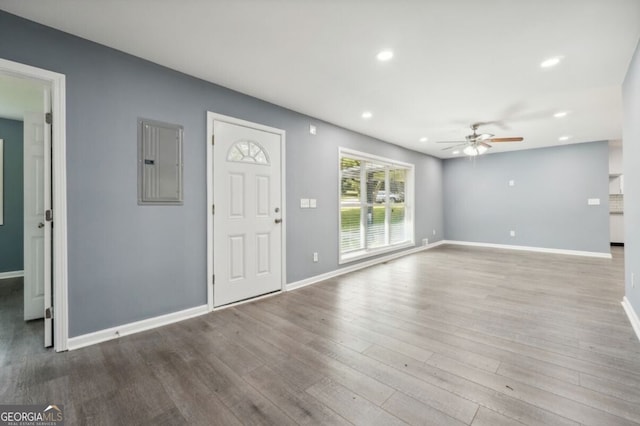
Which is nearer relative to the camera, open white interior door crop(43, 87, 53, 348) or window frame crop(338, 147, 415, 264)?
open white interior door crop(43, 87, 53, 348)

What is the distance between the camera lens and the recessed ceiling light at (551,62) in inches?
99.3

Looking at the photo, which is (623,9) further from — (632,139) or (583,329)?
(583,329)

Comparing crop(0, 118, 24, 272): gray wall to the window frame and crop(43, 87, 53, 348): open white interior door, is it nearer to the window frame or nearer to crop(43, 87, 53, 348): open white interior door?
crop(43, 87, 53, 348): open white interior door

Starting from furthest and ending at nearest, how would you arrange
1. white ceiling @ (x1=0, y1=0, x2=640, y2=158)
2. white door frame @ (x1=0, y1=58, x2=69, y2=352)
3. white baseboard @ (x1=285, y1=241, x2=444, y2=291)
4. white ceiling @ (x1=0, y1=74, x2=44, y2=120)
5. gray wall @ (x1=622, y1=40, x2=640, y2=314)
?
white baseboard @ (x1=285, y1=241, x2=444, y2=291)
white ceiling @ (x1=0, y1=74, x2=44, y2=120)
gray wall @ (x1=622, y1=40, x2=640, y2=314)
white door frame @ (x1=0, y1=58, x2=69, y2=352)
white ceiling @ (x1=0, y1=0, x2=640, y2=158)

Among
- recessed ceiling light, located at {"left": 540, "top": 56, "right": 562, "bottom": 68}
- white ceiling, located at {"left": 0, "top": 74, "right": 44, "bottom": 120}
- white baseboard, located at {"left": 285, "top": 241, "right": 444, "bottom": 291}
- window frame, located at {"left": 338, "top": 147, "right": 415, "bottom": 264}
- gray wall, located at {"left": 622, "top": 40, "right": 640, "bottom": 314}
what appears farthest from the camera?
window frame, located at {"left": 338, "top": 147, "right": 415, "bottom": 264}

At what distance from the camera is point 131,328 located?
247 cm

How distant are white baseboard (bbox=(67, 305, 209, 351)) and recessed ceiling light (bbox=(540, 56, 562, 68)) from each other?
168 inches

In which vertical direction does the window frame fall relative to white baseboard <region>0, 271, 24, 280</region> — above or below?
above

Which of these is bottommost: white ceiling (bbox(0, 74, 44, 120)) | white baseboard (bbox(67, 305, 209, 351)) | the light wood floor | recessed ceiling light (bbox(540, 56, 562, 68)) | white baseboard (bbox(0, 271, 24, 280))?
the light wood floor

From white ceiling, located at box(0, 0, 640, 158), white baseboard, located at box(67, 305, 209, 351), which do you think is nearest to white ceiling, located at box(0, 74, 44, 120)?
white ceiling, located at box(0, 0, 640, 158)

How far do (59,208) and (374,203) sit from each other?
4.74 meters

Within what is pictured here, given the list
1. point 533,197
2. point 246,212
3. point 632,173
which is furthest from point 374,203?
point 533,197

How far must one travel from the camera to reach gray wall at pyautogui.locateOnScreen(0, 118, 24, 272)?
14.5ft

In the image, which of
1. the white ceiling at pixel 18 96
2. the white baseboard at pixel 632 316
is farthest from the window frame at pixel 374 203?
the white ceiling at pixel 18 96
